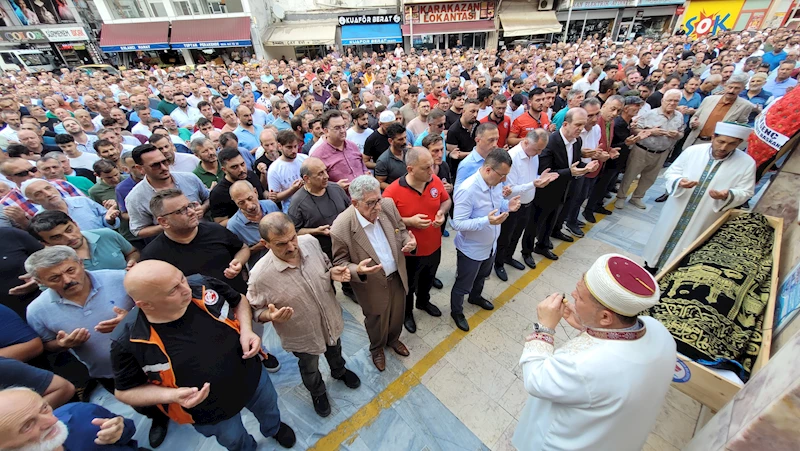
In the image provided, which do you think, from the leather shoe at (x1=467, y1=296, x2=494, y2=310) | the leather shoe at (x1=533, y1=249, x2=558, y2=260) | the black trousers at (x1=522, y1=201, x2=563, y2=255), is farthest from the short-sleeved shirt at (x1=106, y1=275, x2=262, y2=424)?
the leather shoe at (x1=533, y1=249, x2=558, y2=260)

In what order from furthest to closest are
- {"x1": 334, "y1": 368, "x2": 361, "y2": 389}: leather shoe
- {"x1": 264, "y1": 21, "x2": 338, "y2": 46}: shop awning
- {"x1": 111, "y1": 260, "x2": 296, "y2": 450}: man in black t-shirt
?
1. {"x1": 264, "y1": 21, "x2": 338, "y2": 46}: shop awning
2. {"x1": 334, "y1": 368, "x2": 361, "y2": 389}: leather shoe
3. {"x1": 111, "y1": 260, "x2": 296, "y2": 450}: man in black t-shirt

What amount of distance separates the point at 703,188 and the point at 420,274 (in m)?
3.48

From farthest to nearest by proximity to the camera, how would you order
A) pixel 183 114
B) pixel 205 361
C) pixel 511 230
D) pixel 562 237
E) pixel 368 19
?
1. pixel 368 19
2. pixel 183 114
3. pixel 562 237
4. pixel 511 230
5. pixel 205 361

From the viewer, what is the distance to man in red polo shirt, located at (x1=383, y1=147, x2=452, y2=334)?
117 inches

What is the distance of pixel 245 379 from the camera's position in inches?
88.3

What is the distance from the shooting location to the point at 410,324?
12.5 ft

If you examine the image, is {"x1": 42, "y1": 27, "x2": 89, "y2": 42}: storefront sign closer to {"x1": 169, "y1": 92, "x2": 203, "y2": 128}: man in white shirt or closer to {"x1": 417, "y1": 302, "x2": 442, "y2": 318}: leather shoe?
{"x1": 169, "y1": 92, "x2": 203, "y2": 128}: man in white shirt

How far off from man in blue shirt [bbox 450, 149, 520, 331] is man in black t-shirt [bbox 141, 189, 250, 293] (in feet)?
7.35

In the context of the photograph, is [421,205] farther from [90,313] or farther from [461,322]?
[90,313]

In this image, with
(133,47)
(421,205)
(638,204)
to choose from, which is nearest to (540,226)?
(421,205)

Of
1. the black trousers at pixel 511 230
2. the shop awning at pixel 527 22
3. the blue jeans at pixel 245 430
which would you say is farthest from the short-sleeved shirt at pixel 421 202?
the shop awning at pixel 527 22

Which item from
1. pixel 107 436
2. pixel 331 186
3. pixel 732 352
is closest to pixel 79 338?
pixel 107 436

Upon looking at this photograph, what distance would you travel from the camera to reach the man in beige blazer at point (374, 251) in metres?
2.59

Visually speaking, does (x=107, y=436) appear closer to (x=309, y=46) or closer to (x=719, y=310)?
(x=719, y=310)
